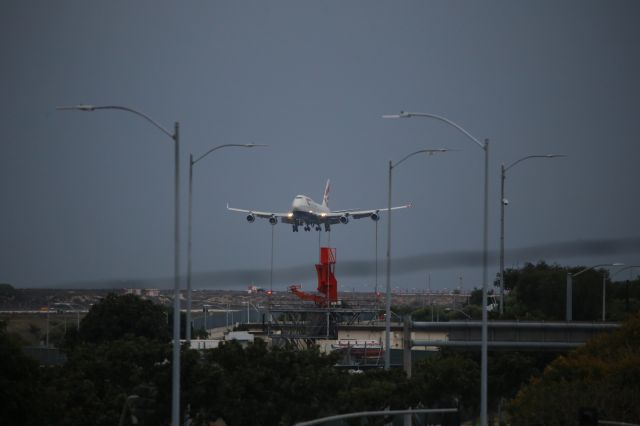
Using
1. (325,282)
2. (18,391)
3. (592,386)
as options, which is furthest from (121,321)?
(592,386)

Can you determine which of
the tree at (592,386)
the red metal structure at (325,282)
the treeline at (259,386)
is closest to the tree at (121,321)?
the red metal structure at (325,282)

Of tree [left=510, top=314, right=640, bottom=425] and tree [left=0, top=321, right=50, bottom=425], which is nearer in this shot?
tree [left=0, top=321, right=50, bottom=425]

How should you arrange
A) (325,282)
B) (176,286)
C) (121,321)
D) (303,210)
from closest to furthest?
(176,286)
(325,282)
(121,321)
(303,210)

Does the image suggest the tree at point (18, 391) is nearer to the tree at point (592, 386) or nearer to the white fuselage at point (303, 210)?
the tree at point (592, 386)

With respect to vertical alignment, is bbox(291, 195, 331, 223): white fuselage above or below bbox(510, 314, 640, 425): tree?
above

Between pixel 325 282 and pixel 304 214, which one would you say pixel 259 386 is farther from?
pixel 304 214

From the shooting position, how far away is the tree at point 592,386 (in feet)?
152

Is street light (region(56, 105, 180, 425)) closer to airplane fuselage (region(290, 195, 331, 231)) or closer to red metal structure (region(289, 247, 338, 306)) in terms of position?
red metal structure (region(289, 247, 338, 306))

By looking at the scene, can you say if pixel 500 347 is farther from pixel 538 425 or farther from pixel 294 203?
pixel 294 203

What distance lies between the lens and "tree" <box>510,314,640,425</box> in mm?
46250

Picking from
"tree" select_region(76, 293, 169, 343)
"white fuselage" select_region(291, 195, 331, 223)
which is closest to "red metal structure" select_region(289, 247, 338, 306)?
"tree" select_region(76, 293, 169, 343)

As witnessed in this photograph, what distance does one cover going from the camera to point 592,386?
50438 mm

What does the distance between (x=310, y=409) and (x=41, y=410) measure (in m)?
15.4

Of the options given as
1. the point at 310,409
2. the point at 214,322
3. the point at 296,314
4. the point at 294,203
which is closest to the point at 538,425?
the point at 310,409
